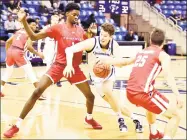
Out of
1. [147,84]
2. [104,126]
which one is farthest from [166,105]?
[104,126]

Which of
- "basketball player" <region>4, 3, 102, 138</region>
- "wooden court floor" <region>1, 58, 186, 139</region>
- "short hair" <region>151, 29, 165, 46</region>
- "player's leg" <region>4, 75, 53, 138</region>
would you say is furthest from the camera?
"wooden court floor" <region>1, 58, 186, 139</region>

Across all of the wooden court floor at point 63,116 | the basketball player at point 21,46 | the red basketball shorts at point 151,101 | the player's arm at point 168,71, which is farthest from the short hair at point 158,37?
the wooden court floor at point 63,116

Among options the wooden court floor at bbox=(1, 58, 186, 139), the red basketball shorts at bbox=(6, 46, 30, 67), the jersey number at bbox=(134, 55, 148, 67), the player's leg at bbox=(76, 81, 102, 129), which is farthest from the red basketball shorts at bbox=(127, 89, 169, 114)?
the wooden court floor at bbox=(1, 58, 186, 139)

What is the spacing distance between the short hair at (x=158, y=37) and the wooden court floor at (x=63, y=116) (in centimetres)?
314

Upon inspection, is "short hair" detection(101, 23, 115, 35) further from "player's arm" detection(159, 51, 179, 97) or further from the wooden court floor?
the wooden court floor

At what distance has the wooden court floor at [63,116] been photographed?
251 inches

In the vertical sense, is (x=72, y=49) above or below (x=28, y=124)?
above

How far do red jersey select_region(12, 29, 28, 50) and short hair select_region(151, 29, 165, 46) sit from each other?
1412mm

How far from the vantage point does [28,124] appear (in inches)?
271

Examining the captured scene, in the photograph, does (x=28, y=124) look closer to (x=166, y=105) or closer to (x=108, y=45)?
(x=108, y=45)

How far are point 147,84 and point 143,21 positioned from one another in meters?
16.0

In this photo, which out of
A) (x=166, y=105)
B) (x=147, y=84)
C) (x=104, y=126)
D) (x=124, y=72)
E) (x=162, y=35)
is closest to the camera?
(x=162, y=35)

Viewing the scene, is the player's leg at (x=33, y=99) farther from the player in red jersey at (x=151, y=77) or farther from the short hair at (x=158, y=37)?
the short hair at (x=158, y=37)

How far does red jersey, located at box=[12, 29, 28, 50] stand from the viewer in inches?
168
